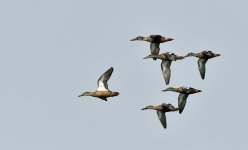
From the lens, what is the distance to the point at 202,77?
99.4 m

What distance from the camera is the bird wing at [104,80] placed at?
92750 mm

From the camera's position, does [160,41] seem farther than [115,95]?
Yes

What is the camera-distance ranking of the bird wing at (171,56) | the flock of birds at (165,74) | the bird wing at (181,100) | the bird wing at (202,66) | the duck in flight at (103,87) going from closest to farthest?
the duck in flight at (103,87), the flock of birds at (165,74), the bird wing at (171,56), the bird wing at (181,100), the bird wing at (202,66)

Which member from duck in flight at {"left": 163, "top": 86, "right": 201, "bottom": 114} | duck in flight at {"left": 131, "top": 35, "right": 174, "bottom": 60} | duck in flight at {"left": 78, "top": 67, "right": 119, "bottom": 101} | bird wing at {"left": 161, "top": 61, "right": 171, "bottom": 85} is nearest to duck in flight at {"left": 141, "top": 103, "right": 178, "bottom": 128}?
duck in flight at {"left": 163, "top": 86, "right": 201, "bottom": 114}

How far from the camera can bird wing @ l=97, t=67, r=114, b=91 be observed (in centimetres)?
9275

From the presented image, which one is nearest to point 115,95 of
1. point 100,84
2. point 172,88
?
point 100,84

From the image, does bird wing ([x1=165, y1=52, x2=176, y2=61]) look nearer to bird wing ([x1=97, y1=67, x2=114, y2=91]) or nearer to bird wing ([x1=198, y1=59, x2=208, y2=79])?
bird wing ([x1=198, y1=59, x2=208, y2=79])

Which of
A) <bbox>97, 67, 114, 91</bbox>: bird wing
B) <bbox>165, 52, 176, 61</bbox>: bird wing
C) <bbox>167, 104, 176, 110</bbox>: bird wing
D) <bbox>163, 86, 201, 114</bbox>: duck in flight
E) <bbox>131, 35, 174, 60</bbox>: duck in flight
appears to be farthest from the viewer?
<bbox>131, 35, 174, 60</bbox>: duck in flight

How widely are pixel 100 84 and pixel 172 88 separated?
801 cm

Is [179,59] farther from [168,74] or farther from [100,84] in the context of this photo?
[100,84]

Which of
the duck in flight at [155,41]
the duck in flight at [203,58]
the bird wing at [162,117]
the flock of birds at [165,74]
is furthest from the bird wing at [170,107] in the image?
the duck in flight at [155,41]

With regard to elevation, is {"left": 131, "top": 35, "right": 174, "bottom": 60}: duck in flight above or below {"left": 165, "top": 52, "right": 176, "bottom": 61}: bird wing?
above

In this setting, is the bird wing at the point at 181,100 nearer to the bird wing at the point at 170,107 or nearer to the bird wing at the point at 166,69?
the bird wing at the point at 170,107

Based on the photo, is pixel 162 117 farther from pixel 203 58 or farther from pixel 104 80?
pixel 104 80
